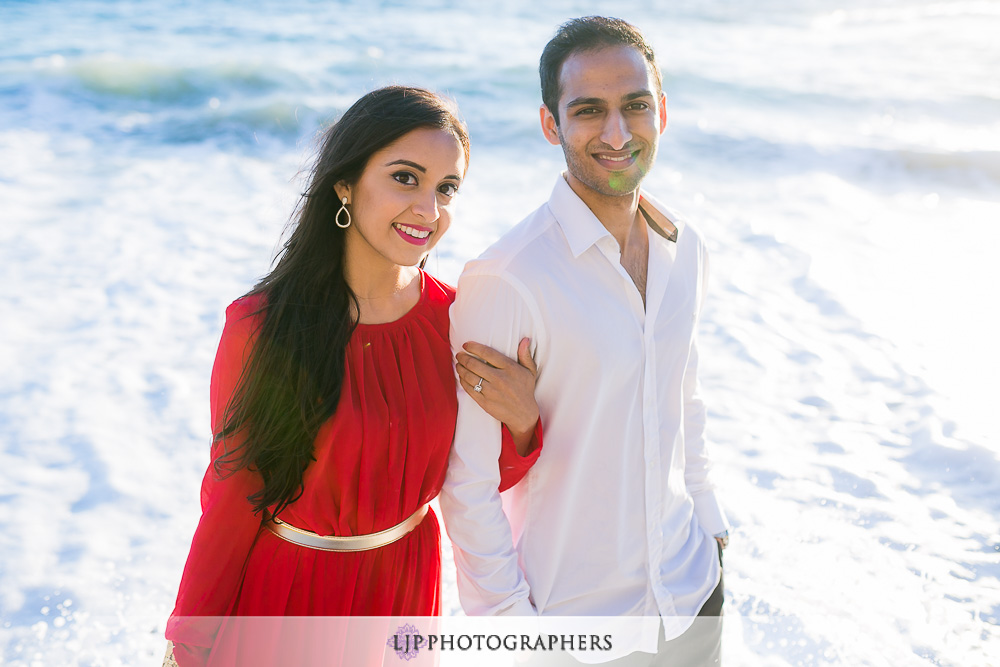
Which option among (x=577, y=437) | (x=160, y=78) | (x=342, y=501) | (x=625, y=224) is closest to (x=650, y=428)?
(x=577, y=437)

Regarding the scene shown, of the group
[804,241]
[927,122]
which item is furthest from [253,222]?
[927,122]

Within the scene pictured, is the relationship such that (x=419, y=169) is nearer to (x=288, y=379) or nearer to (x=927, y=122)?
(x=288, y=379)

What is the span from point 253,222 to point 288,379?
249 inches

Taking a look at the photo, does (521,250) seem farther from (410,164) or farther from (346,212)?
(346,212)

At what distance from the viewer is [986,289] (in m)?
7.07

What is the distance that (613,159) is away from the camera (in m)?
2.41

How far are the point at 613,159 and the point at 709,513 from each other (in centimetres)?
125

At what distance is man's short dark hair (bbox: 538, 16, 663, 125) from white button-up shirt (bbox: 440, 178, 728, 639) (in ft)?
1.07

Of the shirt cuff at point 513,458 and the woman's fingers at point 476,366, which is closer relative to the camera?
the woman's fingers at point 476,366

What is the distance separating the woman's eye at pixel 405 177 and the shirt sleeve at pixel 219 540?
1.92 feet

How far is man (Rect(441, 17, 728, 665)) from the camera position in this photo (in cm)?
229

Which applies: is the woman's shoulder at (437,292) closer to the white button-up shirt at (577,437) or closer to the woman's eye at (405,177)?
the white button-up shirt at (577,437)

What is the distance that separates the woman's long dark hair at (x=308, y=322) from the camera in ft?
7.39

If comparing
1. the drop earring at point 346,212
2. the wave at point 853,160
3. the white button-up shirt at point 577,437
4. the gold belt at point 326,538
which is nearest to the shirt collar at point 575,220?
the white button-up shirt at point 577,437
